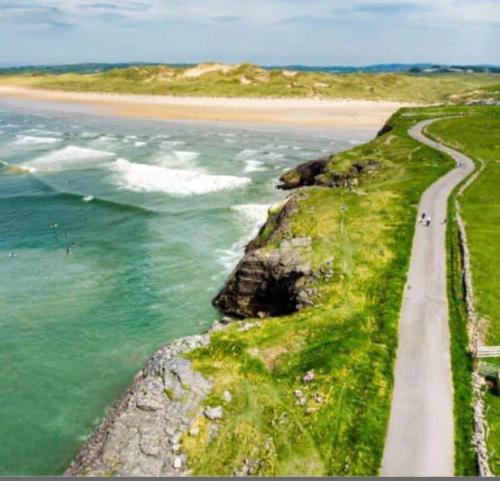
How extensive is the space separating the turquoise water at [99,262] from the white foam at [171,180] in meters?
0.29

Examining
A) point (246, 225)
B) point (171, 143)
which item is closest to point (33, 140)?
point (171, 143)

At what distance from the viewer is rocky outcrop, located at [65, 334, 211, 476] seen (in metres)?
22.7

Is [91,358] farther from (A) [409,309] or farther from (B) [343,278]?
(A) [409,309]

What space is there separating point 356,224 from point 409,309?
1407 centimetres

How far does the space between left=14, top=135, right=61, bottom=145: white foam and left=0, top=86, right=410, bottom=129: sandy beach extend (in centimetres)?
4252

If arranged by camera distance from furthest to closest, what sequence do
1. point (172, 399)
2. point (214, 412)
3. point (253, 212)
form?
point (253, 212), point (172, 399), point (214, 412)

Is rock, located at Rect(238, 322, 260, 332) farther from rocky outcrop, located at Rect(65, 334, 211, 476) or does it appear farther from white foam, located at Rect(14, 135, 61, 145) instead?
white foam, located at Rect(14, 135, 61, 145)

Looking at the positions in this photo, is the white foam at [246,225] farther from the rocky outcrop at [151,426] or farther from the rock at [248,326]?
the rocky outcrop at [151,426]

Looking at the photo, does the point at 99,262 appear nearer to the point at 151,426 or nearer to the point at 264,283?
the point at 264,283

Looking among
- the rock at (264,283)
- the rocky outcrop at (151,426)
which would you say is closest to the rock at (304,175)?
the rock at (264,283)

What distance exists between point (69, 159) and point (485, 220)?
76129 mm

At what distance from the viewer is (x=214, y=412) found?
2483cm

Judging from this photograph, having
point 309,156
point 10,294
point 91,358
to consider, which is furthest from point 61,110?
point 91,358

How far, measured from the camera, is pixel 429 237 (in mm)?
42469
